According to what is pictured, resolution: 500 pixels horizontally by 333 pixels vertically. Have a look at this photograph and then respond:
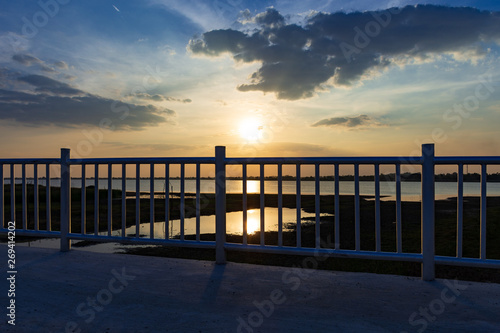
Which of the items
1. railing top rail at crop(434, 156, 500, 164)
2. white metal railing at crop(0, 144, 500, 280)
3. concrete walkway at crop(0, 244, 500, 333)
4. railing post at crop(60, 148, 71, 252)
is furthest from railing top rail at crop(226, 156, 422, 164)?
railing post at crop(60, 148, 71, 252)

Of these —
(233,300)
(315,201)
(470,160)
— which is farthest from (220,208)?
(470,160)

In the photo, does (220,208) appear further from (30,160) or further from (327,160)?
(30,160)

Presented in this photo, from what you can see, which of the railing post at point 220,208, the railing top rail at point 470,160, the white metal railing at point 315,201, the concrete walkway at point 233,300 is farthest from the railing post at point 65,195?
the railing top rail at point 470,160

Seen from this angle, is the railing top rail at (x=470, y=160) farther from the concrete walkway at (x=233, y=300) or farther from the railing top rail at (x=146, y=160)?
the railing top rail at (x=146, y=160)

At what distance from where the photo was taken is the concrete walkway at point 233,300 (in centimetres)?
221

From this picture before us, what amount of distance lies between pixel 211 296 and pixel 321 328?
0.96 m

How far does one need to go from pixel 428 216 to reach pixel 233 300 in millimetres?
2010

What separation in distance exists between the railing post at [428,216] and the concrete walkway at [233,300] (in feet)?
0.49

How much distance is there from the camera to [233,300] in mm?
2656

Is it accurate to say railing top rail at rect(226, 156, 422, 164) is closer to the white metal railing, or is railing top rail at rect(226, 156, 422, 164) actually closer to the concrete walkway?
the white metal railing

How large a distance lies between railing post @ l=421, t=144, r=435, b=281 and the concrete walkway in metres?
0.15

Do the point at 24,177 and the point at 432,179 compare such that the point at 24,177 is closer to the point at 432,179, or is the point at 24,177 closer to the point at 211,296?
the point at 211,296

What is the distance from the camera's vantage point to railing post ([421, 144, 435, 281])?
10.6ft

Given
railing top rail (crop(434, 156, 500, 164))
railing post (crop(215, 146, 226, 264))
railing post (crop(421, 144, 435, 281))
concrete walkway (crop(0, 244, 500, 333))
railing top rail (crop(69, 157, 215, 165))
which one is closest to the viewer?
concrete walkway (crop(0, 244, 500, 333))
